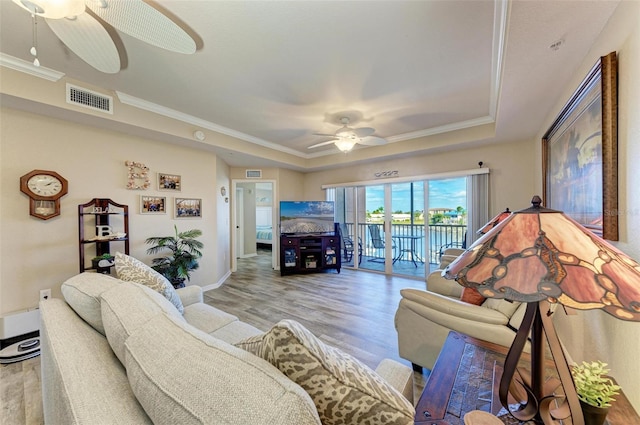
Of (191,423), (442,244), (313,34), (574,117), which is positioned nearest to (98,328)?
(191,423)

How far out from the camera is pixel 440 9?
1574 millimetres

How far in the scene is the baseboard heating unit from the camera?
2.10 m

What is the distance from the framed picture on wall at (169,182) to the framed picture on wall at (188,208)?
204 millimetres

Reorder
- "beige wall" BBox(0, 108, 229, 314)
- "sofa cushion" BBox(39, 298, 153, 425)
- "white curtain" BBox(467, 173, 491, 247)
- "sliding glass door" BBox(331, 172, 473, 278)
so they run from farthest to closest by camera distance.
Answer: "sliding glass door" BBox(331, 172, 473, 278) → "white curtain" BBox(467, 173, 491, 247) → "beige wall" BBox(0, 108, 229, 314) → "sofa cushion" BBox(39, 298, 153, 425)

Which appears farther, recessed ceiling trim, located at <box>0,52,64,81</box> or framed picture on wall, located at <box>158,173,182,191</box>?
framed picture on wall, located at <box>158,173,182,191</box>

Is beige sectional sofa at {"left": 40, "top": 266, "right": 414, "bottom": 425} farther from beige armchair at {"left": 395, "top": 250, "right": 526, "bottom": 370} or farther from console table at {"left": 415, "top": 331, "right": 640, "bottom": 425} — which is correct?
beige armchair at {"left": 395, "top": 250, "right": 526, "bottom": 370}

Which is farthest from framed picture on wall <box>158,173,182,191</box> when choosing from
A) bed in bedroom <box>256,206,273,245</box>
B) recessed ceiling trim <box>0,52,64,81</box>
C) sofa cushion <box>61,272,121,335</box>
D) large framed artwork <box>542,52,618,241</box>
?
bed in bedroom <box>256,206,273,245</box>

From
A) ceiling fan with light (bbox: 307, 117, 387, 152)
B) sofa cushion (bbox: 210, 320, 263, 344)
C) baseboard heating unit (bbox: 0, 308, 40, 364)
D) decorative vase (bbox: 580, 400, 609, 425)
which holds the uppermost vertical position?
ceiling fan with light (bbox: 307, 117, 387, 152)

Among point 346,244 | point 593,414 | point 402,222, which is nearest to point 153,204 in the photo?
point 346,244

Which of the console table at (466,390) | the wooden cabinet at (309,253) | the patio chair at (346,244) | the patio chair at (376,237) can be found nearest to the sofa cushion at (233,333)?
the console table at (466,390)

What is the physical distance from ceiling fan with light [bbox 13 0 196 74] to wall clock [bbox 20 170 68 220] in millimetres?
1800

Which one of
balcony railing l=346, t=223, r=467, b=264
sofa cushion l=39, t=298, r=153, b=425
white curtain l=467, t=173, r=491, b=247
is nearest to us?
sofa cushion l=39, t=298, r=153, b=425

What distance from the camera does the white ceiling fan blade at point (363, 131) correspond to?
3.03 meters

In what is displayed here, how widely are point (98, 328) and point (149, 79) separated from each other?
2.40m
